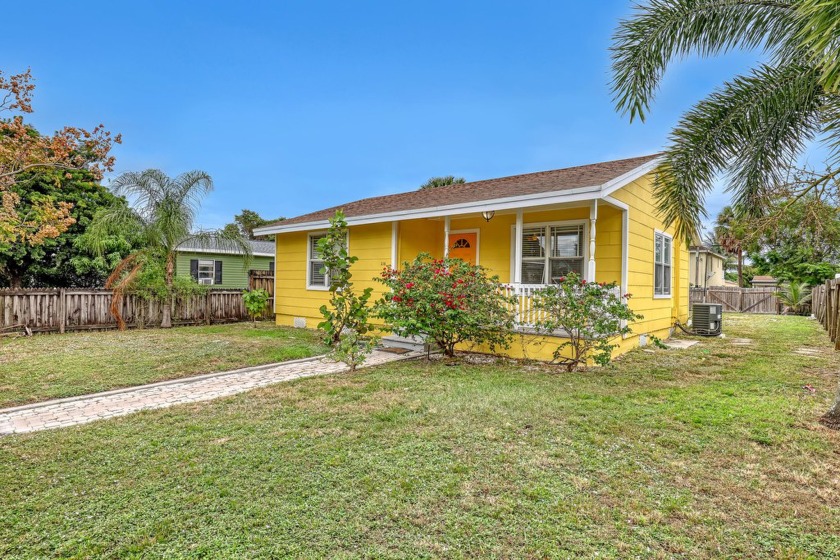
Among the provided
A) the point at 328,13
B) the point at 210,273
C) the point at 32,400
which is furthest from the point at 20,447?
the point at 210,273

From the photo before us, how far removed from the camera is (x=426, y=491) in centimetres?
270

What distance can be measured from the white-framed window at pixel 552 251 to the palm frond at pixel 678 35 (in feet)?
9.71

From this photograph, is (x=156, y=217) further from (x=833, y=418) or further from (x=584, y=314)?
(x=833, y=418)

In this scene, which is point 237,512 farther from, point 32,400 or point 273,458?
point 32,400

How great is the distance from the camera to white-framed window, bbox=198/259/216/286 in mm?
20500

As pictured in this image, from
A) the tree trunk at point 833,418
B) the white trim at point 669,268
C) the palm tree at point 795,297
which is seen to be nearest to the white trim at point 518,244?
the white trim at point 669,268

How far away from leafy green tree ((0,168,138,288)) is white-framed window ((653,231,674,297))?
1544 cm

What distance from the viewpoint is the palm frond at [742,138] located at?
5.27 metres

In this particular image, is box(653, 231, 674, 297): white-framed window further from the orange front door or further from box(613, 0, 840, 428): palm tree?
the orange front door

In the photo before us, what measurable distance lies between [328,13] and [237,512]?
42.2 ft

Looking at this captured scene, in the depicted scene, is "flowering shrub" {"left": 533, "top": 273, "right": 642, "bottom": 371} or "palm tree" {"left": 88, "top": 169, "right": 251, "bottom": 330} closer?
"flowering shrub" {"left": 533, "top": 273, "right": 642, "bottom": 371}

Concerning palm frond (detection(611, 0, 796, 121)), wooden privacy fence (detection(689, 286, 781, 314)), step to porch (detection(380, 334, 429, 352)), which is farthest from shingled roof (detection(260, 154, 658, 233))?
wooden privacy fence (detection(689, 286, 781, 314))

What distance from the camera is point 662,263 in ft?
31.1

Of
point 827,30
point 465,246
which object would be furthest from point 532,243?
point 827,30
